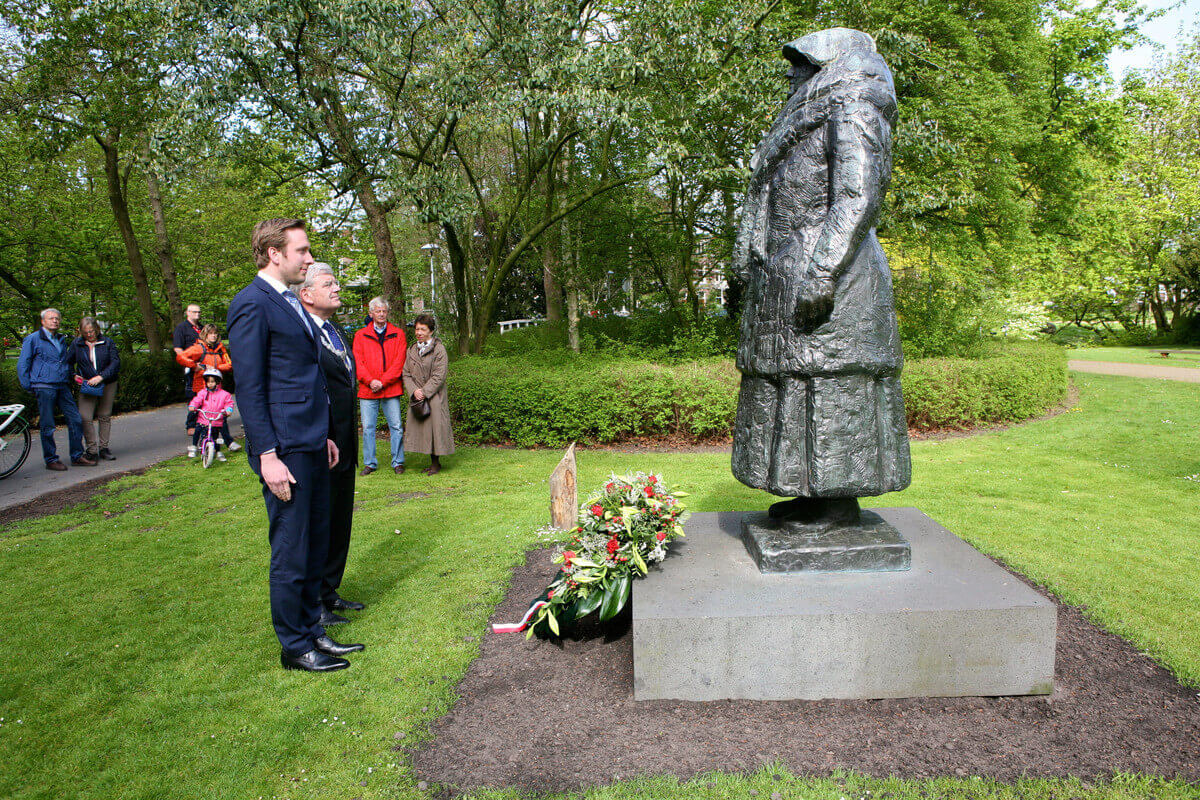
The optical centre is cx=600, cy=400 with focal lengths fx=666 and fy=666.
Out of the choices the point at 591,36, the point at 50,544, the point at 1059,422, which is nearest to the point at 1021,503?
the point at 1059,422

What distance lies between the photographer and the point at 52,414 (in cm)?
959

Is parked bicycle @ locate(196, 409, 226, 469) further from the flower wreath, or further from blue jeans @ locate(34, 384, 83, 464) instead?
the flower wreath

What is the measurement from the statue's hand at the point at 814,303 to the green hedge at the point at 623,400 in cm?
710

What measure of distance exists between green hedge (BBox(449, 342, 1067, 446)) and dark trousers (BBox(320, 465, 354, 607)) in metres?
6.35

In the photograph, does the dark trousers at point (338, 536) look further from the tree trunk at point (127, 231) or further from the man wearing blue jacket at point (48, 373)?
the tree trunk at point (127, 231)

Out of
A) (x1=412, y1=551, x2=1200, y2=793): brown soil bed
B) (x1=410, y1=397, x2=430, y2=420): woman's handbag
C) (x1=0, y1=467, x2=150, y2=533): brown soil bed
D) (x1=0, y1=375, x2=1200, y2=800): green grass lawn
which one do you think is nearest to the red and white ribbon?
(x1=0, y1=375, x2=1200, y2=800): green grass lawn

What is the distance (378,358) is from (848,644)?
7.01 meters

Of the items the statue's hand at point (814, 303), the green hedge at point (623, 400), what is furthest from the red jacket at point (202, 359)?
the statue's hand at point (814, 303)

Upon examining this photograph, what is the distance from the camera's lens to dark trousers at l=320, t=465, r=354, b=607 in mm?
4410

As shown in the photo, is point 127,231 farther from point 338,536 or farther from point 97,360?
point 338,536

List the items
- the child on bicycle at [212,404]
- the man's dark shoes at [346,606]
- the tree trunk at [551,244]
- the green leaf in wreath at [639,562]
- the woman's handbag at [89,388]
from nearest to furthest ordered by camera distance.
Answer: the green leaf in wreath at [639,562] < the man's dark shoes at [346,606] < the woman's handbag at [89,388] < the child on bicycle at [212,404] < the tree trunk at [551,244]

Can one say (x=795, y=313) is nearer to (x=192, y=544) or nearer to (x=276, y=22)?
(x=192, y=544)

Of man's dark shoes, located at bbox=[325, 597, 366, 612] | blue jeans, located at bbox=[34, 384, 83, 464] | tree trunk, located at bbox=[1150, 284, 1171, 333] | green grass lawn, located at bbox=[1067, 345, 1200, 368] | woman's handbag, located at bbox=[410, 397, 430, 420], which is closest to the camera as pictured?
man's dark shoes, located at bbox=[325, 597, 366, 612]

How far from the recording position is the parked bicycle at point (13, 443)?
29.4ft
